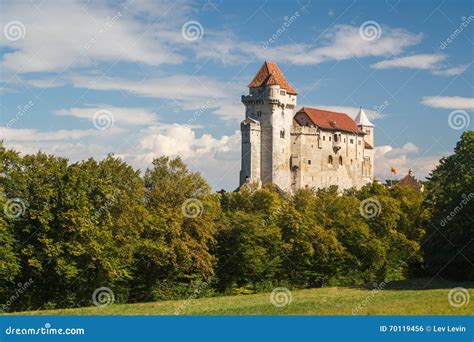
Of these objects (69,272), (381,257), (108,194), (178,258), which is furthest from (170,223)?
(381,257)

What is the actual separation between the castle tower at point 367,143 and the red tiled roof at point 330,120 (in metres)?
5.78

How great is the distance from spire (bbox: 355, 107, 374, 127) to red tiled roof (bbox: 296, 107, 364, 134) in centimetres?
826

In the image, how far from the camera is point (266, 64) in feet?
405

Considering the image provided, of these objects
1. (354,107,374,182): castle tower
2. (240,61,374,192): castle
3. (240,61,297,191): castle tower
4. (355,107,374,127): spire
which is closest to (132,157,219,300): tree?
(240,61,374,192): castle

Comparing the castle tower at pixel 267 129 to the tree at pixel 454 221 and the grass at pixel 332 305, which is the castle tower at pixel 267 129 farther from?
the grass at pixel 332 305

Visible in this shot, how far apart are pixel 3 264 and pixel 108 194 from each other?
312 inches

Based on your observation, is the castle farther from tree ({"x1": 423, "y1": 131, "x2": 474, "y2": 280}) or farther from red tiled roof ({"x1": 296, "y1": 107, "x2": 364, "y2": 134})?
tree ({"x1": 423, "y1": 131, "x2": 474, "y2": 280})

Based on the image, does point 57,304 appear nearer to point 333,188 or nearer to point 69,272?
point 69,272

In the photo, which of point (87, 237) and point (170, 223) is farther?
point (170, 223)

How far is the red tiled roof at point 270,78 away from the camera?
12188cm

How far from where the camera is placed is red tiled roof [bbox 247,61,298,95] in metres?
122

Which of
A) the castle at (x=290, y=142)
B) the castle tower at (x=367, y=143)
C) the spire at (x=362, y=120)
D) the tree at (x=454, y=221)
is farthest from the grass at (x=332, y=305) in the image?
the spire at (x=362, y=120)

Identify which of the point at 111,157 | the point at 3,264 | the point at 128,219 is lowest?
the point at 3,264

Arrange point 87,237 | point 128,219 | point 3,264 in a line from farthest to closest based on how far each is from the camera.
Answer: point 128,219, point 87,237, point 3,264
